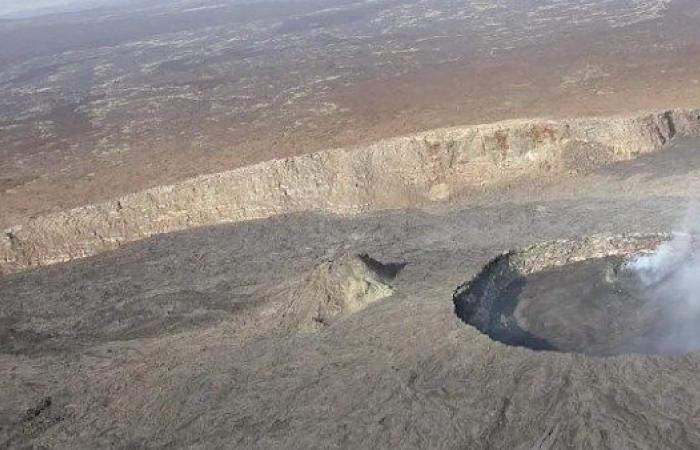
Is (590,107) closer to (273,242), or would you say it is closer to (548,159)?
(548,159)

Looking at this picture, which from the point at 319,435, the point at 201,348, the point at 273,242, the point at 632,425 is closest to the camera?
the point at 632,425

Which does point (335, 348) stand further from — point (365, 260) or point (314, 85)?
point (314, 85)

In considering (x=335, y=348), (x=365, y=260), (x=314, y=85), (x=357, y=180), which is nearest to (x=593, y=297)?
(x=365, y=260)

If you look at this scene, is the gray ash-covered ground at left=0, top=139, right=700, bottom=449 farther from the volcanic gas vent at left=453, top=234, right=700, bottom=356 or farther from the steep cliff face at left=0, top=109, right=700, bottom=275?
the steep cliff face at left=0, top=109, right=700, bottom=275

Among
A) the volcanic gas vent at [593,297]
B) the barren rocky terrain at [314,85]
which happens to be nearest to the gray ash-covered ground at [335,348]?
the volcanic gas vent at [593,297]

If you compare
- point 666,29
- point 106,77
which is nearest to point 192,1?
point 106,77

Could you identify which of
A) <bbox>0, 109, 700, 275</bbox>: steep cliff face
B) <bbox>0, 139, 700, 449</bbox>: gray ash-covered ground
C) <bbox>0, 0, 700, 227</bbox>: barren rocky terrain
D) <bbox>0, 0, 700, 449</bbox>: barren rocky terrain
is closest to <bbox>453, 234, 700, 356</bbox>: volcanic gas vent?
<bbox>0, 0, 700, 449</bbox>: barren rocky terrain
